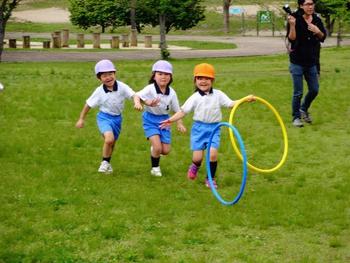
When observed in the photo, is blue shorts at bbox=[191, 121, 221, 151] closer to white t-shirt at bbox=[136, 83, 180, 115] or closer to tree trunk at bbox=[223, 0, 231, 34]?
white t-shirt at bbox=[136, 83, 180, 115]

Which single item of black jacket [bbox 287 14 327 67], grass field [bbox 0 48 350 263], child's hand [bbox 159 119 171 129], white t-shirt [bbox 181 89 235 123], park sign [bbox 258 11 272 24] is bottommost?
grass field [bbox 0 48 350 263]

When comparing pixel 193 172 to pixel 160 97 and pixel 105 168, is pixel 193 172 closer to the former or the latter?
pixel 160 97

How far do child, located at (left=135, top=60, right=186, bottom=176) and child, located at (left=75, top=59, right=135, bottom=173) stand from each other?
0.31 m

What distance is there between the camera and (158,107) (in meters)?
10.2

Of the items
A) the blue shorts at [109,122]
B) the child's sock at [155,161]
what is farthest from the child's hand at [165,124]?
the blue shorts at [109,122]

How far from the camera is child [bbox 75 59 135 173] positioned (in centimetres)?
1027

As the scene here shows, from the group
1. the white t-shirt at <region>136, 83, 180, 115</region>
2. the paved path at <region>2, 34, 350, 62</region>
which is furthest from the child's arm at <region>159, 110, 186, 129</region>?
the paved path at <region>2, 34, 350, 62</region>

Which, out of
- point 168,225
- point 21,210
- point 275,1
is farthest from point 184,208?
point 275,1

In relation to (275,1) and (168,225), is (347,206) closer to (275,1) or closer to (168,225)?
(168,225)

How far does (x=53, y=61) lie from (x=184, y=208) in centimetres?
2302

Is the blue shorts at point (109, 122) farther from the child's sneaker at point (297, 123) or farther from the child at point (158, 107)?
the child's sneaker at point (297, 123)

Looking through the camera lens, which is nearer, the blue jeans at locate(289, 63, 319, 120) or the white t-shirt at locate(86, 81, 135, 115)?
the white t-shirt at locate(86, 81, 135, 115)

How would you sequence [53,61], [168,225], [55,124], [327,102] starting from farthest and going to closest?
[53,61] < [327,102] < [55,124] < [168,225]

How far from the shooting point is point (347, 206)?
8664 mm
